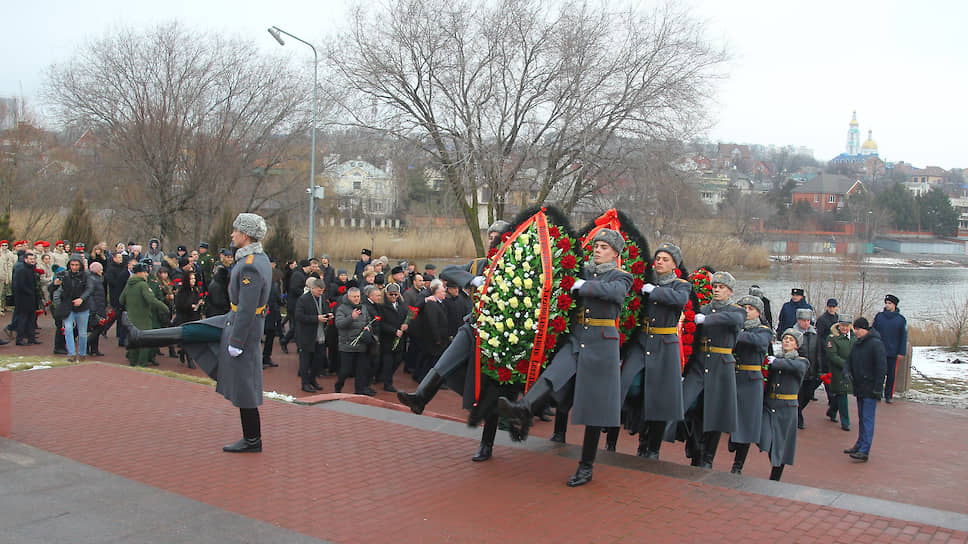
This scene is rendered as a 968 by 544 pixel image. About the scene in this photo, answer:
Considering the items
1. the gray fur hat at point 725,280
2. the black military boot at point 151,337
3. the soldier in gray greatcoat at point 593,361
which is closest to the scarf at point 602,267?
the soldier in gray greatcoat at point 593,361

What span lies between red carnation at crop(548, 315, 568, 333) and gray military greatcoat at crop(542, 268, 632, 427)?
151 mm

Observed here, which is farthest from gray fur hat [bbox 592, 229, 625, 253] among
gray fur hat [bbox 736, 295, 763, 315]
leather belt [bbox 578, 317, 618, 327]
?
gray fur hat [bbox 736, 295, 763, 315]

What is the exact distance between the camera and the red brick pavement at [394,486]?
5074mm

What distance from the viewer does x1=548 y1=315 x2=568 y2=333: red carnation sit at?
20.0 feet

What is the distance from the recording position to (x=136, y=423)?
293 inches

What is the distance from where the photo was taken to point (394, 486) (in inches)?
231

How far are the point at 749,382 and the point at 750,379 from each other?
33 mm

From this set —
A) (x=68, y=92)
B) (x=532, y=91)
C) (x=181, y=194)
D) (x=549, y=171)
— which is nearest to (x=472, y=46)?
(x=532, y=91)

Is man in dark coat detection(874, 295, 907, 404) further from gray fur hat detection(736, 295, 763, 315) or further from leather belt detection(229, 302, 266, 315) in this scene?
leather belt detection(229, 302, 266, 315)

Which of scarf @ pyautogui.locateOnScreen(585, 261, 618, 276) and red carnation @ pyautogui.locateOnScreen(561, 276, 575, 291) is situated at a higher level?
scarf @ pyautogui.locateOnScreen(585, 261, 618, 276)

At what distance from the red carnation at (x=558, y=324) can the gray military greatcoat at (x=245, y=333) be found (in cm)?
249

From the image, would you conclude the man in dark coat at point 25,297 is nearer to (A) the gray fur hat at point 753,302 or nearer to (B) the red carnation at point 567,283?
(B) the red carnation at point 567,283

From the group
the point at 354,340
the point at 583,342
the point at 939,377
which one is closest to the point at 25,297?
the point at 354,340

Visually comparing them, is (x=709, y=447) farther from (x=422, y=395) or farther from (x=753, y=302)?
(x=422, y=395)
